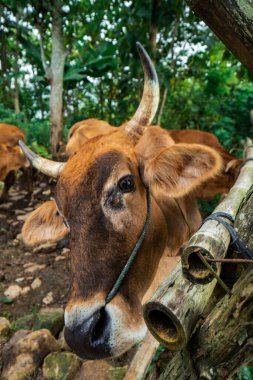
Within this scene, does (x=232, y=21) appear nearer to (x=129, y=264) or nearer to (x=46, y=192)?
(x=129, y=264)

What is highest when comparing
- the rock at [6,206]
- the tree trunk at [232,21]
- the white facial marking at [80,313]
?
the tree trunk at [232,21]

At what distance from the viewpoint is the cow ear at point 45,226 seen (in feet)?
9.96

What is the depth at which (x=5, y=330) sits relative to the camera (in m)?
3.28

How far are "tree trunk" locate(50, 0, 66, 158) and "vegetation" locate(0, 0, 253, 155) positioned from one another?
20mm

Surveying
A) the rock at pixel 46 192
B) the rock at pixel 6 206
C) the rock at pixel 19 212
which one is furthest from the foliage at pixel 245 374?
the rock at pixel 46 192

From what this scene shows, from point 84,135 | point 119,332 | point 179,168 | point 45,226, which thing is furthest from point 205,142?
point 119,332

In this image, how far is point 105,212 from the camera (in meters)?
2.03

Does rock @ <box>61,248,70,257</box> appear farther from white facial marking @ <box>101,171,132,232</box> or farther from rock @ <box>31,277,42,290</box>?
white facial marking @ <box>101,171,132,232</box>

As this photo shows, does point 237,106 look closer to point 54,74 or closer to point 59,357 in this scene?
point 54,74

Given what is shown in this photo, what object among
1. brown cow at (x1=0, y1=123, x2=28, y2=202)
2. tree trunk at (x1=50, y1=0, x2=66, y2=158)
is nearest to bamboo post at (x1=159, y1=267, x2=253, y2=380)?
brown cow at (x1=0, y1=123, x2=28, y2=202)

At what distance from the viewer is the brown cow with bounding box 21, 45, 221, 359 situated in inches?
Result: 74.8

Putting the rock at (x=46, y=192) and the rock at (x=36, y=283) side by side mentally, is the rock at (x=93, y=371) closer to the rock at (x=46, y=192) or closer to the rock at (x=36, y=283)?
the rock at (x=36, y=283)

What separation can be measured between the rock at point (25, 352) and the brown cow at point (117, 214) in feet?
4.07

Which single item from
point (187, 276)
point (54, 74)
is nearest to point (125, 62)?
point (54, 74)
